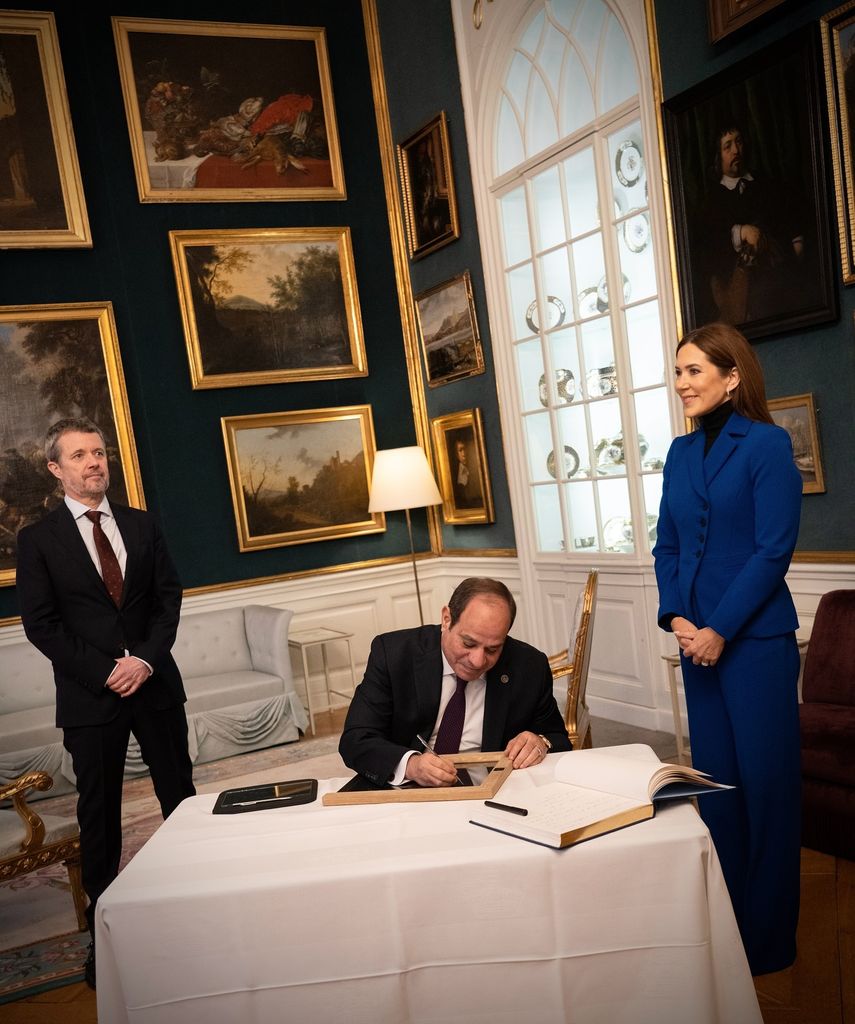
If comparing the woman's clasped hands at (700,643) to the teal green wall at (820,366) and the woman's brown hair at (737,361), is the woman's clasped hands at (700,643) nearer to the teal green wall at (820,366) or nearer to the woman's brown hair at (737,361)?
the woman's brown hair at (737,361)

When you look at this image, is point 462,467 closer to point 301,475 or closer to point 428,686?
point 301,475

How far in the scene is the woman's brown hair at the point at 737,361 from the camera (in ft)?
9.73

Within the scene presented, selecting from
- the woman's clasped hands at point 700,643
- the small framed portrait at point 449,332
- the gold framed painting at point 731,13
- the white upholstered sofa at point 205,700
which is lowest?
the white upholstered sofa at point 205,700

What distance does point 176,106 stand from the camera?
7.40m

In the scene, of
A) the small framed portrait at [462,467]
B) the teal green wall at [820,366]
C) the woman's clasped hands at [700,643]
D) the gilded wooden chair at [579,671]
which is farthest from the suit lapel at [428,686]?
the small framed portrait at [462,467]

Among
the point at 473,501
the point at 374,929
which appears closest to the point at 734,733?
the point at 374,929

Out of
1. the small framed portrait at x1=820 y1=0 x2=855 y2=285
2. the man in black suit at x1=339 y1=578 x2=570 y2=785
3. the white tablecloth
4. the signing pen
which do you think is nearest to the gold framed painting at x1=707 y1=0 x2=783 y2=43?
the small framed portrait at x1=820 y1=0 x2=855 y2=285

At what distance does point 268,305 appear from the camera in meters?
7.73

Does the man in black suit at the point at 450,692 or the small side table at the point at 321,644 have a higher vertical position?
the man in black suit at the point at 450,692

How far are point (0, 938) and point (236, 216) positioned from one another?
553 cm

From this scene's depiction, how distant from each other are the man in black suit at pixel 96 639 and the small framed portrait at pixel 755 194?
3133 mm

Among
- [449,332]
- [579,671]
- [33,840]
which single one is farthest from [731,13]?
[33,840]

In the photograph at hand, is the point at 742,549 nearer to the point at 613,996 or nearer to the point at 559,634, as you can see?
the point at 613,996

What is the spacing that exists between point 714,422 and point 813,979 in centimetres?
174
